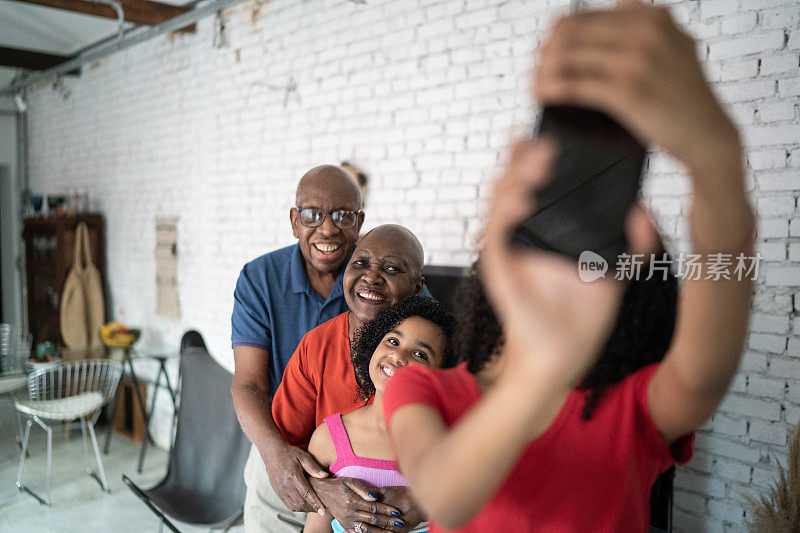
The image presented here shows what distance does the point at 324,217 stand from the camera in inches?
80.3

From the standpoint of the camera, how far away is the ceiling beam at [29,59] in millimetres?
6344

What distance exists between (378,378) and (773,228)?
1.73 metres

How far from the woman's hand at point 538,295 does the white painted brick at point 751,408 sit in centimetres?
221

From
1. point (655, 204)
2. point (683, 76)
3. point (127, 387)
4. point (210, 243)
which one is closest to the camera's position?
point (683, 76)

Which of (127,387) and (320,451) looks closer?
(320,451)

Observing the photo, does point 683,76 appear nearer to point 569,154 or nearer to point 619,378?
point 569,154

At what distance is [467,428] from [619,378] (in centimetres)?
35

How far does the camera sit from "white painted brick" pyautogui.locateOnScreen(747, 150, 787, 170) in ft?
7.27

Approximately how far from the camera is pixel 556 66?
1.52ft

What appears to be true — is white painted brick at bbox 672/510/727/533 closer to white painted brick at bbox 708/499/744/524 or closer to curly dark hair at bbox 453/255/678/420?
white painted brick at bbox 708/499/744/524

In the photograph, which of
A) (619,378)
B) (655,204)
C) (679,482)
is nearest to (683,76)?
(619,378)

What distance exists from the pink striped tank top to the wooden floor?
111 inches

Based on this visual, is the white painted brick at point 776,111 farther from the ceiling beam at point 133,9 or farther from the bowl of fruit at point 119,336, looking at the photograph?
the bowl of fruit at point 119,336

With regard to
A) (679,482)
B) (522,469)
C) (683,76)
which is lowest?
(679,482)
